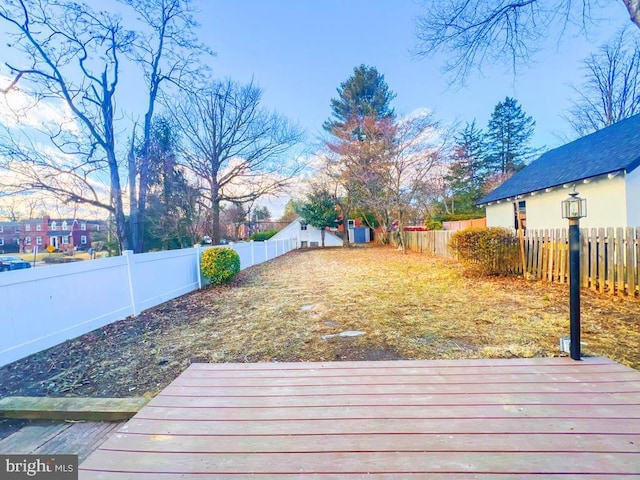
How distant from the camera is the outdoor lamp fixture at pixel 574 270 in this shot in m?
2.27

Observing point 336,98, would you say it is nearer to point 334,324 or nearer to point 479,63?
point 479,63

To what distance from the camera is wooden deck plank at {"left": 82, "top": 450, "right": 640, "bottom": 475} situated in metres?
1.20

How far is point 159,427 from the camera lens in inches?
61.5

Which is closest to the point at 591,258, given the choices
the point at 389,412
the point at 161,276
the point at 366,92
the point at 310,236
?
the point at 389,412

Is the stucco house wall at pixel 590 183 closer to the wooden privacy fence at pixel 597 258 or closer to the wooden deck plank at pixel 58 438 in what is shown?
the wooden privacy fence at pixel 597 258

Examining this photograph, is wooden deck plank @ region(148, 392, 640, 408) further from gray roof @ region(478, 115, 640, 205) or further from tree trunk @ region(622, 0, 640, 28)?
gray roof @ region(478, 115, 640, 205)

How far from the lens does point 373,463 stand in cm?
126

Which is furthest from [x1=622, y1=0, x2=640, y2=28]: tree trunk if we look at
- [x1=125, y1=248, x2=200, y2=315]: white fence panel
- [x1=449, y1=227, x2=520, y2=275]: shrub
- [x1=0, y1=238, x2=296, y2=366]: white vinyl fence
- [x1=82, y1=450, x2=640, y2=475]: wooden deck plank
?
[x1=125, y1=248, x2=200, y2=315]: white fence panel

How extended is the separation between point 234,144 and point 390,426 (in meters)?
15.7

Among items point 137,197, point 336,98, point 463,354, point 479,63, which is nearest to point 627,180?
point 479,63

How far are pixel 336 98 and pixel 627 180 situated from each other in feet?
72.9

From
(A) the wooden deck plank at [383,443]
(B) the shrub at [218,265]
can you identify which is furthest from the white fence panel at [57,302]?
(A) the wooden deck plank at [383,443]

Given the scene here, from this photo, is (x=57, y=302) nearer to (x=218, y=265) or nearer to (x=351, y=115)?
(x=218, y=265)

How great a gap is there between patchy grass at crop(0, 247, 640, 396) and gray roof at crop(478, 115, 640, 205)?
3.63m
